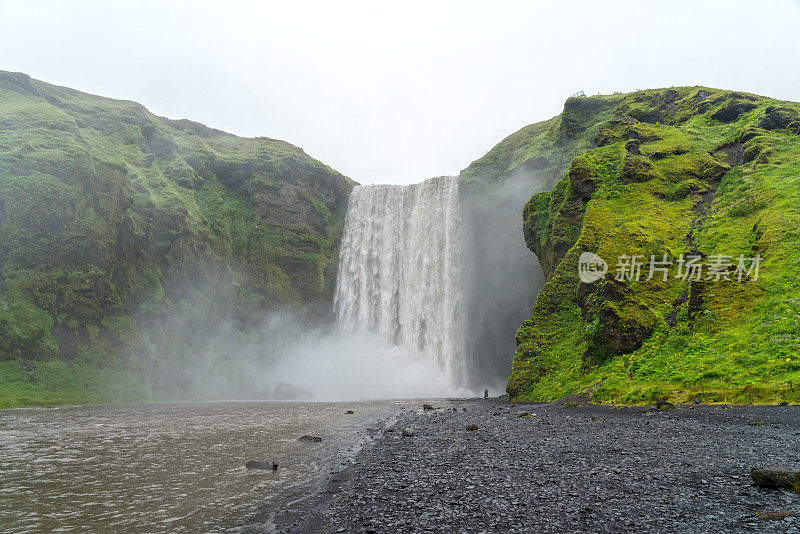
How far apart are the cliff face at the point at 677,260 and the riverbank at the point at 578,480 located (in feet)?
13.0

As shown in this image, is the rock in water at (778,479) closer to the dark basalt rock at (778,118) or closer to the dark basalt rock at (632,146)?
the dark basalt rock at (632,146)

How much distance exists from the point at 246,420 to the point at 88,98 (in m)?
67.9

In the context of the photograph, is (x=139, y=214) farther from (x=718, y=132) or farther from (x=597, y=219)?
(x=718, y=132)

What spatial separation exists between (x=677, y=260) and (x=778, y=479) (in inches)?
794

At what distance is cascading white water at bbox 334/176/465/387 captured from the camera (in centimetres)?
4953

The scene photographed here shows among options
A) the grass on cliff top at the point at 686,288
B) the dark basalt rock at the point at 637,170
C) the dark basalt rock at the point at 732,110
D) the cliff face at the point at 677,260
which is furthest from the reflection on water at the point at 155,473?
the dark basalt rock at the point at 732,110

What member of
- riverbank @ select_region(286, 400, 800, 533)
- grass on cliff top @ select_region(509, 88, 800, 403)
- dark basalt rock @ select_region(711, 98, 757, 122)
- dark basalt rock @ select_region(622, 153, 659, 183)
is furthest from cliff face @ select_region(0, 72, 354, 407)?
dark basalt rock @ select_region(711, 98, 757, 122)

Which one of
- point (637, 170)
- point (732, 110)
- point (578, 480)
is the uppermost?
point (732, 110)

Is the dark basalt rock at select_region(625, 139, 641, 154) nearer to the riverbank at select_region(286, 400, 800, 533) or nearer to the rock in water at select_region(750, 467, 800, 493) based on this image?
the riverbank at select_region(286, 400, 800, 533)

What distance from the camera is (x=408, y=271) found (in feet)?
178

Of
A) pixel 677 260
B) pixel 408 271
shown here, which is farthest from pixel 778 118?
pixel 408 271

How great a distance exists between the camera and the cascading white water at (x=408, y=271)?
49531mm

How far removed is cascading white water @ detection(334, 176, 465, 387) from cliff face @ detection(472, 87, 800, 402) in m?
15.9

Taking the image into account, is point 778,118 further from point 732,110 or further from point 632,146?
point 632,146
